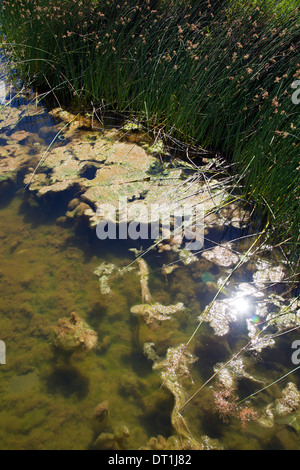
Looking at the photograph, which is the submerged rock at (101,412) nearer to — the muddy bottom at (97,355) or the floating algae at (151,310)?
the muddy bottom at (97,355)

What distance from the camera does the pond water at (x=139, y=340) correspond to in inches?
62.9

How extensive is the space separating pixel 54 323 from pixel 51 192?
1.23 m

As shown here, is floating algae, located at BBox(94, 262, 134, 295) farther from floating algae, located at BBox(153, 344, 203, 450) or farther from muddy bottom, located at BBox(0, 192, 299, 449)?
floating algae, located at BBox(153, 344, 203, 450)

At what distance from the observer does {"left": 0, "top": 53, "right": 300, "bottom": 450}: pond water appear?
1.60 m

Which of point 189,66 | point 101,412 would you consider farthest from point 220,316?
point 189,66

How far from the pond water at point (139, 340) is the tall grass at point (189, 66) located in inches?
29.3

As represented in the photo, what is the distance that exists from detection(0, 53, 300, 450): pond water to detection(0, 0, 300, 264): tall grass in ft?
2.44

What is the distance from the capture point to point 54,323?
196 centimetres

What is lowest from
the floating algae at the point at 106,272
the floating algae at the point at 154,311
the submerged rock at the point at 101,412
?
the submerged rock at the point at 101,412

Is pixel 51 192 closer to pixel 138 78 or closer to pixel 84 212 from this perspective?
pixel 84 212

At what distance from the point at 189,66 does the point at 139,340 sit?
270cm

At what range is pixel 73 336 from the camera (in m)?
1.81

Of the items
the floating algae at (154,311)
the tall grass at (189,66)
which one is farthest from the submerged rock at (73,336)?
the tall grass at (189,66)

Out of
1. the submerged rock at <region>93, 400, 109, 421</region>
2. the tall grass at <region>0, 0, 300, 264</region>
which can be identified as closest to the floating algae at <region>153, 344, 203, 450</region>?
the submerged rock at <region>93, 400, 109, 421</region>
